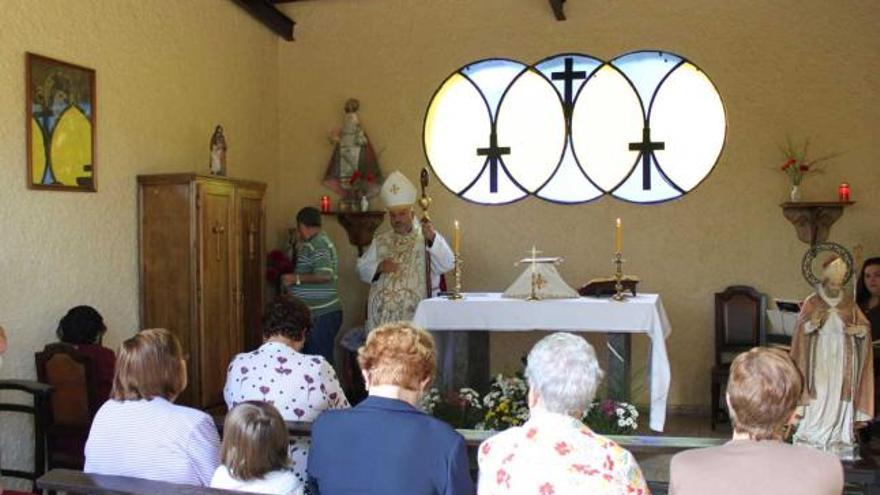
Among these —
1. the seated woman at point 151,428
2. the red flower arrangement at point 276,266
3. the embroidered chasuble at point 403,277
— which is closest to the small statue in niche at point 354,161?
the red flower arrangement at point 276,266

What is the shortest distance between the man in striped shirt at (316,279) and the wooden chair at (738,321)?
2.73 metres

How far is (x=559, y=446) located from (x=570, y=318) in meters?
3.29

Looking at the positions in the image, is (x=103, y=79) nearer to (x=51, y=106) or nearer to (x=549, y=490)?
(x=51, y=106)

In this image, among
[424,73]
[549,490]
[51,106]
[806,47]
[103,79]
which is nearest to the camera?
[549,490]

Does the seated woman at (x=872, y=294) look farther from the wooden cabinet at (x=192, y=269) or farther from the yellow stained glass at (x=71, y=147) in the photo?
the yellow stained glass at (x=71, y=147)

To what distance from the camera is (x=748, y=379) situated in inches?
80.9

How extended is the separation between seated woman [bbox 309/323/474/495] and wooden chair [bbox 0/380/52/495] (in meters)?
2.20

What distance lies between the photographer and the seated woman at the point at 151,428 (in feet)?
8.38

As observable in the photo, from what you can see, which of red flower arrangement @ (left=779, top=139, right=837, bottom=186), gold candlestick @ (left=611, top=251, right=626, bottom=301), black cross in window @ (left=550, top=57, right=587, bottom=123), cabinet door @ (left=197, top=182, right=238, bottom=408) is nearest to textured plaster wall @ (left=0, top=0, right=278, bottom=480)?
cabinet door @ (left=197, top=182, right=238, bottom=408)

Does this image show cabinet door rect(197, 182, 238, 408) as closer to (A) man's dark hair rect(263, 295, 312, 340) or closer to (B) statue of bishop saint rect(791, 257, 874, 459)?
(A) man's dark hair rect(263, 295, 312, 340)

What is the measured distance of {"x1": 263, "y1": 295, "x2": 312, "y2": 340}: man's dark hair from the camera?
3113 mm

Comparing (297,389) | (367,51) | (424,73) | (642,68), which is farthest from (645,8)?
(297,389)

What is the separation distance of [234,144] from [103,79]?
1616mm

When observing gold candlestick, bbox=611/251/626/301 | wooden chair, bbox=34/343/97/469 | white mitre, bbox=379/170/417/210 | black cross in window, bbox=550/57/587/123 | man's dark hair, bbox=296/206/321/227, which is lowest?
wooden chair, bbox=34/343/97/469
